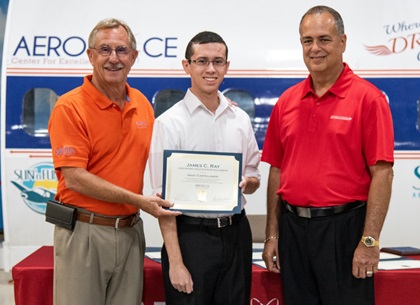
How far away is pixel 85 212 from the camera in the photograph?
3680mm

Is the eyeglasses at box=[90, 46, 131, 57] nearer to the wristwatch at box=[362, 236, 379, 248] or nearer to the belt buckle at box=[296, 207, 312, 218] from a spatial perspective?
the belt buckle at box=[296, 207, 312, 218]

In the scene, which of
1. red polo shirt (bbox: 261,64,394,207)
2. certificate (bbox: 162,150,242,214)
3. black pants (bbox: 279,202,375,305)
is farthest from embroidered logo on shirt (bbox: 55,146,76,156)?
black pants (bbox: 279,202,375,305)

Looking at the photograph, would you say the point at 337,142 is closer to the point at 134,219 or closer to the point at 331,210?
the point at 331,210

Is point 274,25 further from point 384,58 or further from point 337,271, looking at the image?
point 337,271

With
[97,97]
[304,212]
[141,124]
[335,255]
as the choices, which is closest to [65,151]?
[97,97]

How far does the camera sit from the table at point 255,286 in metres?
3.96

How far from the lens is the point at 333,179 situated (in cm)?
352

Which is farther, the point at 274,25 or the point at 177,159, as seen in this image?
the point at 274,25

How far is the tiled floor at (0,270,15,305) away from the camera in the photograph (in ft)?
22.2

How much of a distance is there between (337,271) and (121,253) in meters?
1.26

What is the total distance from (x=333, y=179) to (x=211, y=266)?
85 centimetres

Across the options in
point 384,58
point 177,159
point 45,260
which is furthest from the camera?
point 384,58

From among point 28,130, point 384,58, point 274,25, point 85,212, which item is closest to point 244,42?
point 274,25

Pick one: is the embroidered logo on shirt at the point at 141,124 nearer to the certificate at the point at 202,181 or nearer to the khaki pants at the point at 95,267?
the certificate at the point at 202,181
